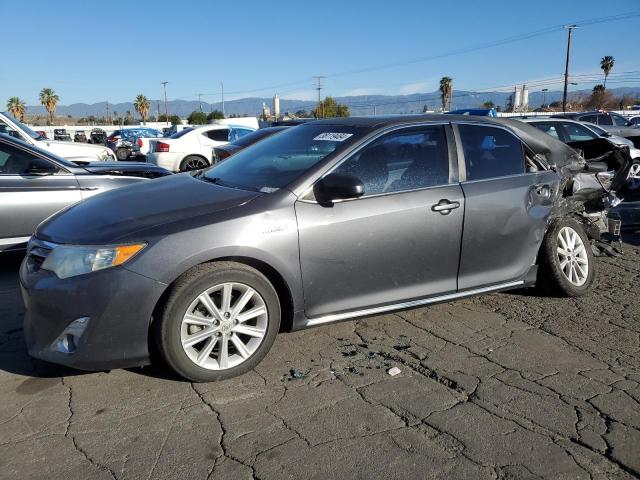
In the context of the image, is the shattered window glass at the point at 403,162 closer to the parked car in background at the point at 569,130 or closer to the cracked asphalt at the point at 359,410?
the cracked asphalt at the point at 359,410

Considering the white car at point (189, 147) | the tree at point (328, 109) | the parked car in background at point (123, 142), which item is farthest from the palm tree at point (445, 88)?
the white car at point (189, 147)

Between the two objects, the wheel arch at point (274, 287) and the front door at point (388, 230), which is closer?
the wheel arch at point (274, 287)

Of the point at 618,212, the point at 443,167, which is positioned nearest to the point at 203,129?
the point at 618,212

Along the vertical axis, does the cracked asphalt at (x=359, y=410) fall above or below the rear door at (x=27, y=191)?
below

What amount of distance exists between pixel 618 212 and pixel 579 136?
599cm

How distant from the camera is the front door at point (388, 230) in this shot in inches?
143

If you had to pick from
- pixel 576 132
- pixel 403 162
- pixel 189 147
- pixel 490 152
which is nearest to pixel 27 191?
pixel 403 162

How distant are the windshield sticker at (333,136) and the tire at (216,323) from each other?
122cm

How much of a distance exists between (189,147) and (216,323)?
12469 mm

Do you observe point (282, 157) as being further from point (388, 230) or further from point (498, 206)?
→ point (498, 206)

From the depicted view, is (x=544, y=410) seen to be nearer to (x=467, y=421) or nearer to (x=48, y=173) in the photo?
(x=467, y=421)

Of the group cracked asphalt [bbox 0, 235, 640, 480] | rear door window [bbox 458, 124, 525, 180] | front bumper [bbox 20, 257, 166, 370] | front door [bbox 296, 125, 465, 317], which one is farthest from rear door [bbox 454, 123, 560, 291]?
front bumper [bbox 20, 257, 166, 370]

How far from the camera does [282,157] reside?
168 inches

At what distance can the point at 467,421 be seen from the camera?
9.84 feet
